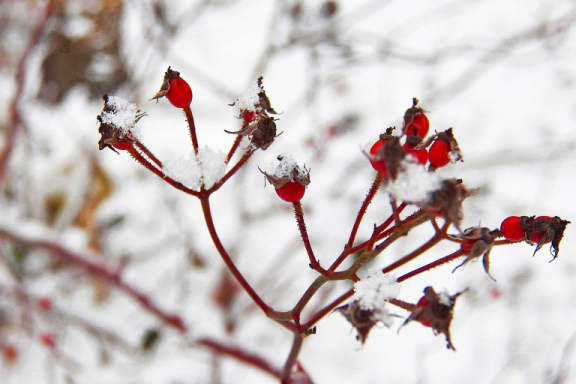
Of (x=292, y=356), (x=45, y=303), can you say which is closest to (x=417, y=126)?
(x=292, y=356)

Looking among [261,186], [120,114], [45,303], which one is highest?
[261,186]

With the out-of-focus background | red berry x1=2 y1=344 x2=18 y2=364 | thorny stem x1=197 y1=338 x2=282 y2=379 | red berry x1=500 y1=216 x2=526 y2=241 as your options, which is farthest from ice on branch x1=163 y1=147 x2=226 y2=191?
red berry x1=2 y1=344 x2=18 y2=364

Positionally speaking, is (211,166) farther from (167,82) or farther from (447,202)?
(447,202)

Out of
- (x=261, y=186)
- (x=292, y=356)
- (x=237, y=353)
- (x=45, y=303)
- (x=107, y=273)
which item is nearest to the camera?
(x=292, y=356)

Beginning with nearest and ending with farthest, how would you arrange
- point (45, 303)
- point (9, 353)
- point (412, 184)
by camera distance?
point (412, 184)
point (45, 303)
point (9, 353)

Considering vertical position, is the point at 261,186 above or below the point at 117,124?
above

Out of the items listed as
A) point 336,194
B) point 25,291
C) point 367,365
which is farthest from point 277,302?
point 25,291

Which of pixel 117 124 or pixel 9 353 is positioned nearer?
pixel 117 124

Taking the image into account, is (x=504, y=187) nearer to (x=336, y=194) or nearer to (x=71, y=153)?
(x=336, y=194)
